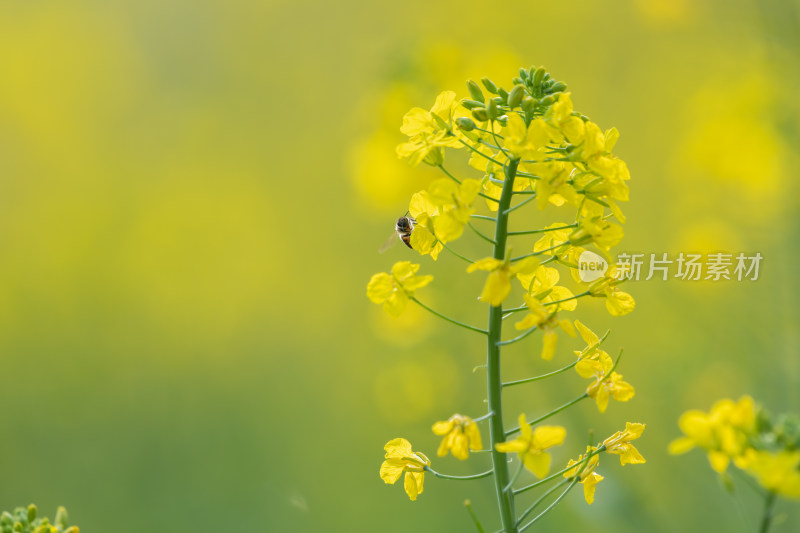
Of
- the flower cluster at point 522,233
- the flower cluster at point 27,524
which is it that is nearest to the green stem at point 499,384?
the flower cluster at point 522,233

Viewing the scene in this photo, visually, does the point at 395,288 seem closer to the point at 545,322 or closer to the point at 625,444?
the point at 545,322

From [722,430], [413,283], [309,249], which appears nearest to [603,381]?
[722,430]

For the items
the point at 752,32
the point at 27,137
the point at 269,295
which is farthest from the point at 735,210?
the point at 27,137

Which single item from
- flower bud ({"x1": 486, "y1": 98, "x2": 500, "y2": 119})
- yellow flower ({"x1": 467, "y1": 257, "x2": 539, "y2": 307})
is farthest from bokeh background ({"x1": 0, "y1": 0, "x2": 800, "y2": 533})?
flower bud ({"x1": 486, "y1": 98, "x2": 500, "y2": 119})

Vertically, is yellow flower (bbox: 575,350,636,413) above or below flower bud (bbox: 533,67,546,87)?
below

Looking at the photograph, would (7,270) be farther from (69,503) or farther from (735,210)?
(735,210)

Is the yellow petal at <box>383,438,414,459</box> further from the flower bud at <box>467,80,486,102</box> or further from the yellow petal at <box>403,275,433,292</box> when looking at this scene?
the flower bud at <box>467,80,486,102</box>
